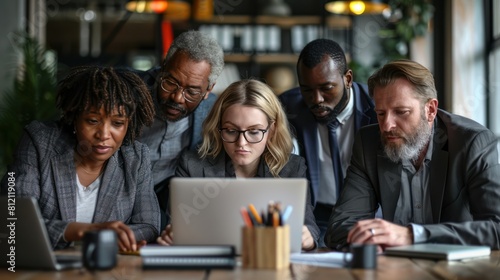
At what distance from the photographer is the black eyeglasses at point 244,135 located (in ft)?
9.46

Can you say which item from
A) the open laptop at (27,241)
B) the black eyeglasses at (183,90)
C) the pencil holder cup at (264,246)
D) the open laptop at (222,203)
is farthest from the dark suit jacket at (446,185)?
the open laptop at (27,241)

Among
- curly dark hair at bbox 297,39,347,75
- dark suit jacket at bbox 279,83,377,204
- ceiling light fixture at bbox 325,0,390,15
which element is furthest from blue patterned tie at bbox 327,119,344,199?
ceiling light fixture at bbox 325,0,390,15

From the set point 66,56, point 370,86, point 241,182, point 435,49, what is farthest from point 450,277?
point 66,56

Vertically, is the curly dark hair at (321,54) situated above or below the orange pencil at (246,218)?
above

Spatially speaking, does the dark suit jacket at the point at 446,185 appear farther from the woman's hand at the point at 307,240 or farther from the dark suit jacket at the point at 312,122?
the dark suit jacket at the point at 312,122

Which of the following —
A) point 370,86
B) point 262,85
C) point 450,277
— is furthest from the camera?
point 262,85

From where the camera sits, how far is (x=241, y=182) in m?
2.10

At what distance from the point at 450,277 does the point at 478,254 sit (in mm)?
412

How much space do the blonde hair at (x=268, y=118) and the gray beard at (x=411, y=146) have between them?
0.44 m

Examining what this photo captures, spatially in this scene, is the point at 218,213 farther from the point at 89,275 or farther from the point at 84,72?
the point at 84,72

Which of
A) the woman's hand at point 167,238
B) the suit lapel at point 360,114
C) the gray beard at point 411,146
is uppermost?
the suit lapel at point 360,114

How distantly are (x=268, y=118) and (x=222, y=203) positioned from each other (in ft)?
3.10

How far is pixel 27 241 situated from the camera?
1936mm

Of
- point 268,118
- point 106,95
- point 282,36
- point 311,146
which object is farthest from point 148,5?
point 106,95
